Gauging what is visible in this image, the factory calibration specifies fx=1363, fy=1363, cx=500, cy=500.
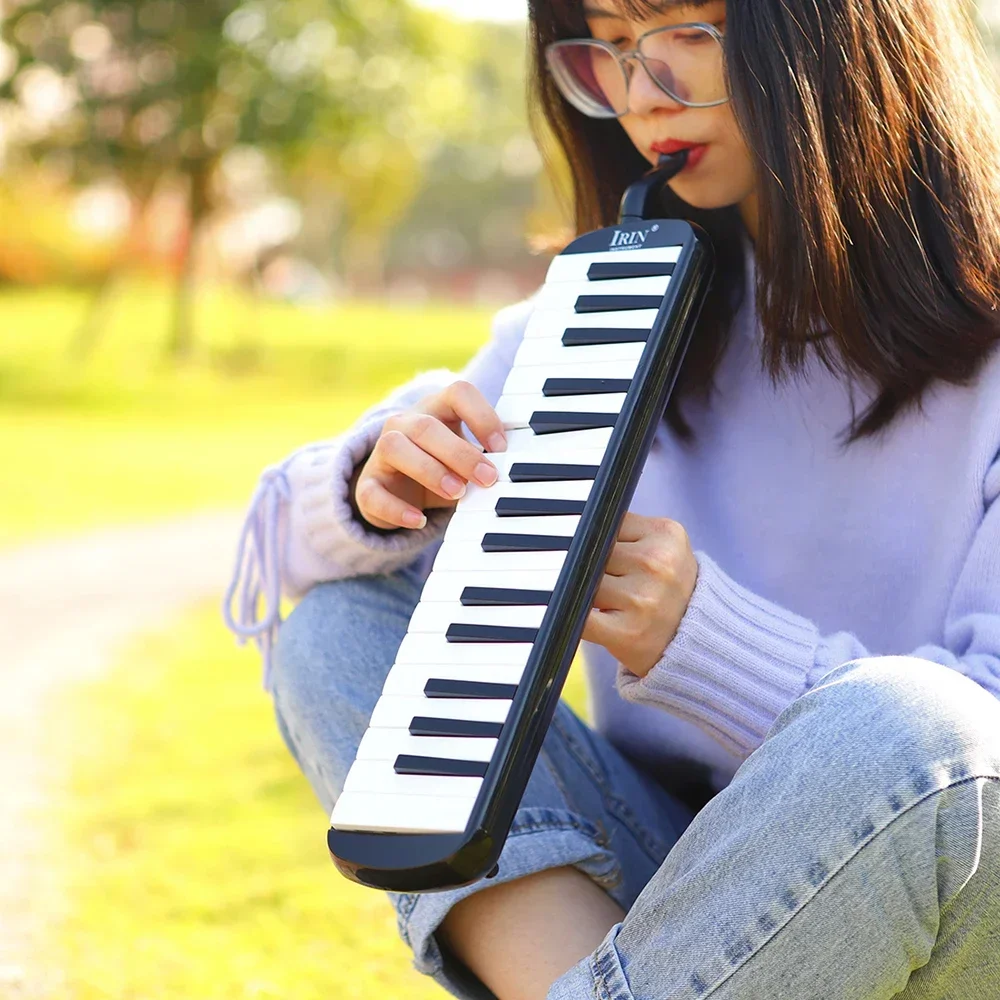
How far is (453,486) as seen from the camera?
1.44m

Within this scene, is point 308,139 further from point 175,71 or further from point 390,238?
point 390,238

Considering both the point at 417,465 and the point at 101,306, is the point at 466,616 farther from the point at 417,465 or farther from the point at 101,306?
the point at 101,306

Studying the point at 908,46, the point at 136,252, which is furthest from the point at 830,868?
the point at 136,252

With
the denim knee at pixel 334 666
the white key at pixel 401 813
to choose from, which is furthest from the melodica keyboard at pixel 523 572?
the denim knee at pixel 334 666

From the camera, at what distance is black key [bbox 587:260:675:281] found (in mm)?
1466

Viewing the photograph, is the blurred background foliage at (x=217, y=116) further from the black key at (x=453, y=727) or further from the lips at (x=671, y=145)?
the black key at (x=453, y=727)

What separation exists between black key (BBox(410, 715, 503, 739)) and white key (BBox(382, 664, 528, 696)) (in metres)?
0.02

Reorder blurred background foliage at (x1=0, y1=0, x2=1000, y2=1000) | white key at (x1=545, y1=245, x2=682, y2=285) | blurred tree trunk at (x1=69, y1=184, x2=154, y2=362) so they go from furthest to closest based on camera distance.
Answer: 1. blurred tree trunk at (x1=69, y1=184, x2=154, y2=362)
2. blurred background foliage at (x1=0, y1=0, x2=1000, y2=1000)
3. white key at (x1=545, y1=245, x2=682, y2=285)

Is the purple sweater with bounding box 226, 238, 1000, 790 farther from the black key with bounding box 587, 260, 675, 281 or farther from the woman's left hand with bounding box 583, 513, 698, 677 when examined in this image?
the black key with bounding box 587, 260, 675, 281

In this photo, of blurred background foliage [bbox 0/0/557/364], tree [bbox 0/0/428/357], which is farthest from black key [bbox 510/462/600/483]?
tree [bbox 0/0/428/357]

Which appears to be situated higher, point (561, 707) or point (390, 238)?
point (561, 707)

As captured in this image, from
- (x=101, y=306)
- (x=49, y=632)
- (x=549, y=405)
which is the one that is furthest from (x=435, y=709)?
(x=101, y=306)

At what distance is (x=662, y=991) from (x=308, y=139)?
13.0m

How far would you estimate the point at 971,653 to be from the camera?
1.43 m
